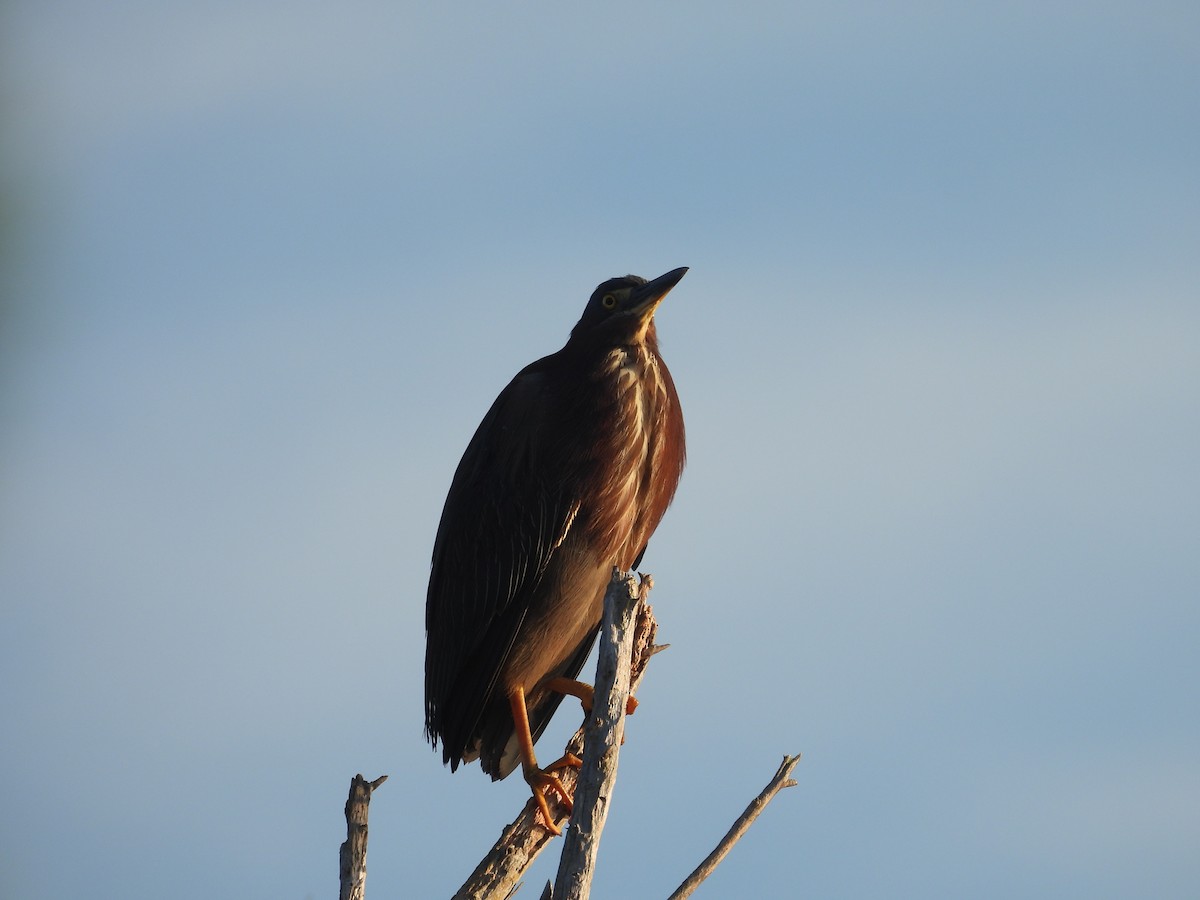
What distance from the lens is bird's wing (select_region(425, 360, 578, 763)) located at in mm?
6129

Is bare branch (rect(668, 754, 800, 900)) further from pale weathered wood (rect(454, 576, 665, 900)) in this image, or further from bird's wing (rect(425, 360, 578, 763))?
bird's wing (rect(425, 360, 578, 763))

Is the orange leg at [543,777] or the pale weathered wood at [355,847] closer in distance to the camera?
the pale weathered wood at [355,847]

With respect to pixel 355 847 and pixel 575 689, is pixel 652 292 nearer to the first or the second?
pixel 575 689

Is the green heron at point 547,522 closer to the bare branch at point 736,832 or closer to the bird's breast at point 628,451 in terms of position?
the bird's breast at point 628,451

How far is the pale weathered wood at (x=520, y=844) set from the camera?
204 inches

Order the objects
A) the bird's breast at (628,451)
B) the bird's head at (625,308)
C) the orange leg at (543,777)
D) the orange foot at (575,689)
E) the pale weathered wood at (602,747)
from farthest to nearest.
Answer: the bird's head at (625,308), the orange foot at (575,689), the bird's breast at (628,451), the orange leg at (543,777), the pale weathered wood at (602,747)

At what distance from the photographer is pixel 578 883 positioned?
158 inches

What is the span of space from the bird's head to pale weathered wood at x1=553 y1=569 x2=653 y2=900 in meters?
2.20

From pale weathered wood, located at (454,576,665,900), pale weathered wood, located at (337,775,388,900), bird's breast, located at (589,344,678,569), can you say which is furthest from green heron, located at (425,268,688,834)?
pale weathered wood, located at (337,775,388,900)

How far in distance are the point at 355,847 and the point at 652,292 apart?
3.08 meters

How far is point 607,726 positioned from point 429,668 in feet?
8.05

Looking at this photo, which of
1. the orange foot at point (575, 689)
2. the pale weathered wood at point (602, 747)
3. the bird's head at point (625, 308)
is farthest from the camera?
the bird's head at point (625, 308)

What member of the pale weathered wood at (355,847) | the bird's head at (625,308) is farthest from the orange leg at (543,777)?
the bird's head at (625,308)

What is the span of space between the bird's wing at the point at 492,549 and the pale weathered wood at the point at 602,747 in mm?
1737
